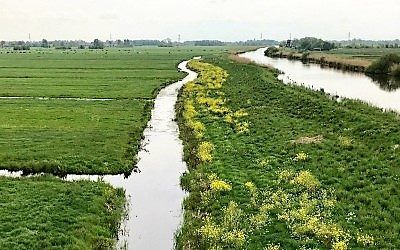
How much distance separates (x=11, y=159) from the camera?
2445cm

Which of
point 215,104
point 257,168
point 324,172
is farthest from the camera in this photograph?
point 215,104

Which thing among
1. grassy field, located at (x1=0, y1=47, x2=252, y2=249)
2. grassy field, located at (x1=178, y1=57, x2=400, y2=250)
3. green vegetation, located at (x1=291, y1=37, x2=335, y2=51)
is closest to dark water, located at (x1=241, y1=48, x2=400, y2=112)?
grassy field, located at (x1=178, y1=57, x2=400, y2=250)

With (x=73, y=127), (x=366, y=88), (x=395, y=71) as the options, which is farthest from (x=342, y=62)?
(x=73, y=127)

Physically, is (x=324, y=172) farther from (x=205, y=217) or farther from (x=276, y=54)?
(x=276, y=54)

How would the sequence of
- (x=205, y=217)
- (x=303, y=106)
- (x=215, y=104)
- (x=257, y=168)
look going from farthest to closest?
(x=215, y=104) < (x=303, y=106) < (x=257, y=168) < (x=205, y=217)

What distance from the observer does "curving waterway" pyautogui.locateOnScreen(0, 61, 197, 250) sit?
16.1 metres

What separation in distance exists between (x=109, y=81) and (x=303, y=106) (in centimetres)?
3603

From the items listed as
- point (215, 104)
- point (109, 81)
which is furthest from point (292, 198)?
point (109, 81)

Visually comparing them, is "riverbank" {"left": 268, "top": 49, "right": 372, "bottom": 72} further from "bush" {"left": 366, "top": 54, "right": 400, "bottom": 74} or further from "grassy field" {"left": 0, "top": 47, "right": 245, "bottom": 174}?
"grassy field" {"left": 0, "top": 47, "right": 245, "bottom": 174}

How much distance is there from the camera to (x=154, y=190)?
21031 millimetres

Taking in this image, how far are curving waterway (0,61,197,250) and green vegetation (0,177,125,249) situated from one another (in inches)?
25.1

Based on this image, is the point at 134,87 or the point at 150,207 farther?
the point at 134,87

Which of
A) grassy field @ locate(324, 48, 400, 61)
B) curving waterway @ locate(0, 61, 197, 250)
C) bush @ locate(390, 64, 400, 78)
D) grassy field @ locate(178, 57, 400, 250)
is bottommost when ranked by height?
curving waterway @ locate(0, 61, 197, 250)

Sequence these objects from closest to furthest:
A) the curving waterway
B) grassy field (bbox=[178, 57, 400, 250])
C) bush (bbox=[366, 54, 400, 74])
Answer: grassy field (bbox=[178, 57, 400, 250]) < the curving waterway < bush (bbox=[366, 54, 400, 74])
